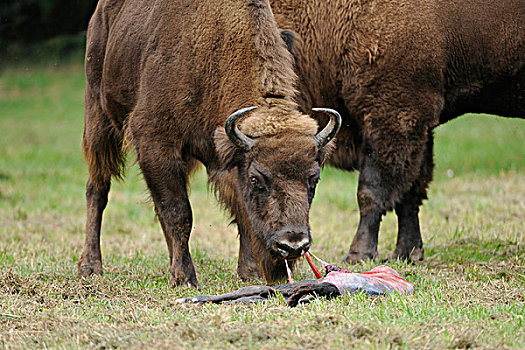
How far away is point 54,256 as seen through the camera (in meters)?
7.39

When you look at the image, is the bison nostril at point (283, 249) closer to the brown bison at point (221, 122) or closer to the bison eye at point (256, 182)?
the brown bison at point (221, 122)

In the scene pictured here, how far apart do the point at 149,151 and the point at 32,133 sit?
14.9 m

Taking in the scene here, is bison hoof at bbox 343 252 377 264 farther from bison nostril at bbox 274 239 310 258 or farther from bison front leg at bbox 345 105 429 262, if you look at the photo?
bison nostril at bbox 274 239 310 258

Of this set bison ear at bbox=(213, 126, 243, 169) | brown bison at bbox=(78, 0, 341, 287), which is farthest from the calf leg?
bison ear at bbox=(213, 126, 243, 169)

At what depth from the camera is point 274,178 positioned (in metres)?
5.21

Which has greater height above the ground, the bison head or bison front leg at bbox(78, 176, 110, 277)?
the bison head

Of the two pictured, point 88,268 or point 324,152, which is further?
point 88,268

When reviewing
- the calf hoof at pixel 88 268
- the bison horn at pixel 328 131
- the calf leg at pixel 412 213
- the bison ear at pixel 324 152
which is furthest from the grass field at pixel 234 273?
the bison horn at pixel 328 131

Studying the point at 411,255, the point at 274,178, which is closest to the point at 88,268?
the point at 274,178

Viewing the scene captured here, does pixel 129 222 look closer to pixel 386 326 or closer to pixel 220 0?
pixel 220 0

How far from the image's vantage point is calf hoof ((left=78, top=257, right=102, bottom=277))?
661cm

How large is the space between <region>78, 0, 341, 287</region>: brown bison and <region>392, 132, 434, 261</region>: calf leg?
1.87 m

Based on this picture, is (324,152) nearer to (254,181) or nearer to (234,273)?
(254,181)

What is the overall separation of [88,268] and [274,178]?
92.3 inches
